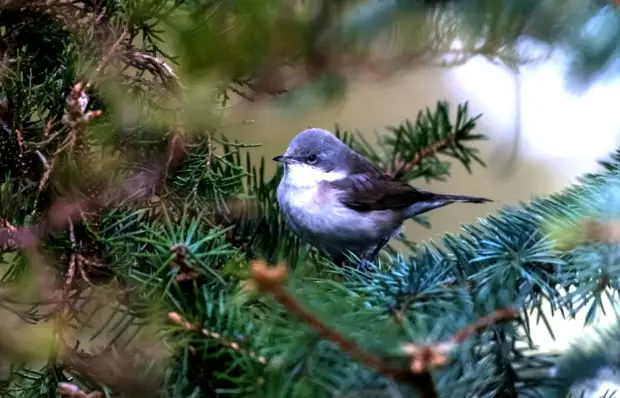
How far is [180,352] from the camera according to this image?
0.58 m

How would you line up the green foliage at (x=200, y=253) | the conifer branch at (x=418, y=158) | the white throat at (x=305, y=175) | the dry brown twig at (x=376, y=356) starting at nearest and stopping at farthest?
1. the dry brown twig at (x=376, y=356)
2. the green foliage at (x=200, y=253)
3. the conifer branch at (x=418, y=158)
4. the white throat at (x=305, y=175)

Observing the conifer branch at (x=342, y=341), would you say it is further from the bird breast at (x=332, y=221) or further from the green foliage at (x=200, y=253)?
the bird breast at (x=332, y=221)

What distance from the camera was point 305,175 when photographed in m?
1.51

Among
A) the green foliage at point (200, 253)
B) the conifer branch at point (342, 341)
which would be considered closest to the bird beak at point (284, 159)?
the green foliage at point (200, 253)

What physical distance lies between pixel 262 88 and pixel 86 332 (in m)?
0.44

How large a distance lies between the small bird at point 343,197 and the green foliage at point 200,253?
39 centimetres

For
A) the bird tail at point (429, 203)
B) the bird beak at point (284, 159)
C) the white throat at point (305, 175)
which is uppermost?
the bird beak at point (284, 159)

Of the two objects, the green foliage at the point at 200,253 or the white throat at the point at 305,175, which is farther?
the white throat at the point at 305,175

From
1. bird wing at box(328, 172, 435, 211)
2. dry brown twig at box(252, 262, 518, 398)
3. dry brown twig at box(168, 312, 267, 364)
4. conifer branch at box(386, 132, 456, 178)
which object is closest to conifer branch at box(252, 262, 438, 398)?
dry brown twig at box(252, 262, 518, 398)

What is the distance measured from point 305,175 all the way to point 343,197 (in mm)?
100

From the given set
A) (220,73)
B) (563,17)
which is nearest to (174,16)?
(220,73)

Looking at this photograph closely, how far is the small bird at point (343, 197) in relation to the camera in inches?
54.1

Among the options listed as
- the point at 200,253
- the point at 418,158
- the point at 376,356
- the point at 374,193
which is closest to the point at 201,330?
the point at 200,253

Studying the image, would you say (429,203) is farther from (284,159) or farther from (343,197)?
(284,159)
